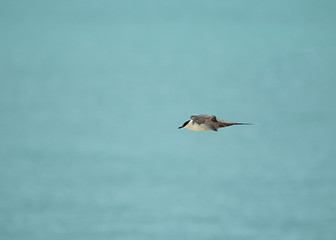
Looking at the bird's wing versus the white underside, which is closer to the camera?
the bird's wing

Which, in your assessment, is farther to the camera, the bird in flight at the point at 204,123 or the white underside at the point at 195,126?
the white underside at the point at 195,126

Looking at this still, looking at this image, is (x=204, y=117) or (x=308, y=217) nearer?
(x=204, y=117)

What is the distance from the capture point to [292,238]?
25.5m

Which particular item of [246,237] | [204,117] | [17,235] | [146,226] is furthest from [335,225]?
[204,117]

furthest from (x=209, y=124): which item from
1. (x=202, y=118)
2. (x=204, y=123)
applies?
(x=202, y=118)

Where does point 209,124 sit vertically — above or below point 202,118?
below

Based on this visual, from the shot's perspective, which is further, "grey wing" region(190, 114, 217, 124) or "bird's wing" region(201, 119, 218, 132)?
"grey wing" region(190, 114, 217, 124)

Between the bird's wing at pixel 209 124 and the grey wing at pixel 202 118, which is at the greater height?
the grey wing at pixel 202 118

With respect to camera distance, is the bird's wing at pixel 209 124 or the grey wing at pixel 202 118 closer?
the bird's wing at pixel 209 124

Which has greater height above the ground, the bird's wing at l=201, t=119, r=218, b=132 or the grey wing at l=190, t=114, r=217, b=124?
the grey wing at l=190, t=114, r=217, b=124

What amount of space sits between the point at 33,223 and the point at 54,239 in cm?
112

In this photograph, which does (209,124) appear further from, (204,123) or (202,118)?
(202,118)

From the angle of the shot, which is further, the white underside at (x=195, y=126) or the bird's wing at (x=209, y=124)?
the white underside at (x=195, y=126)

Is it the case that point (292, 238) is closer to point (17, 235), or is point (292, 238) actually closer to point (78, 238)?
point (78, 238)
